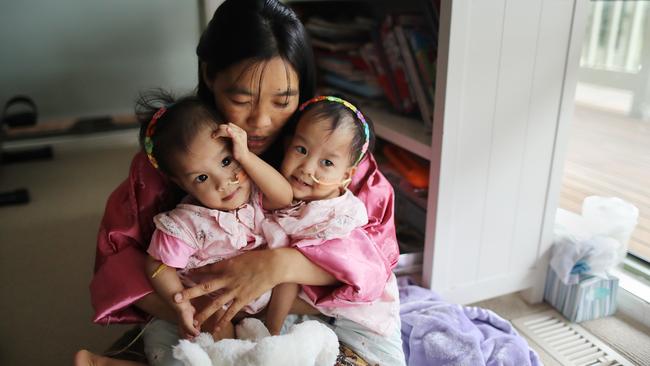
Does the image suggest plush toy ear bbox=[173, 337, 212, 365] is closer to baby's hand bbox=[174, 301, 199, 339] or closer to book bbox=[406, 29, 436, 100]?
baby's hand bbox=[174, 301, 199, 339]

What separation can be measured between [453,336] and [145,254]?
24.2 inches

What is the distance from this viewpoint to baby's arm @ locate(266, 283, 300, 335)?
82 centimetres

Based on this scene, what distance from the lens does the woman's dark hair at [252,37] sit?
0.78 m

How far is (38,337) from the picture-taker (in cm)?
116

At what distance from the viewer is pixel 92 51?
6.81 feet

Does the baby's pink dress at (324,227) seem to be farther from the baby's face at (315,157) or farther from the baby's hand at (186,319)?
the baby's hand at (186,319)

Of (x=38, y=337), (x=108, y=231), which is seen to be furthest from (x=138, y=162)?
(x=38, y=337)

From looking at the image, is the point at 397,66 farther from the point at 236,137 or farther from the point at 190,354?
the point at 190,354

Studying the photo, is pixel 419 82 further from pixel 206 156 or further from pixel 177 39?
pixel 177 39

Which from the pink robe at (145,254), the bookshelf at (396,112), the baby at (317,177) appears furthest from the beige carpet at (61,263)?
the baby at (317,177)

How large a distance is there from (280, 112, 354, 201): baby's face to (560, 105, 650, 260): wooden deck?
729 mm

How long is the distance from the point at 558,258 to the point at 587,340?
20 centimetres

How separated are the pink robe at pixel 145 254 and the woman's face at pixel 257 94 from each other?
20cm

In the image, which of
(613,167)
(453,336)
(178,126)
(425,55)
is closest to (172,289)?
(178,126)
